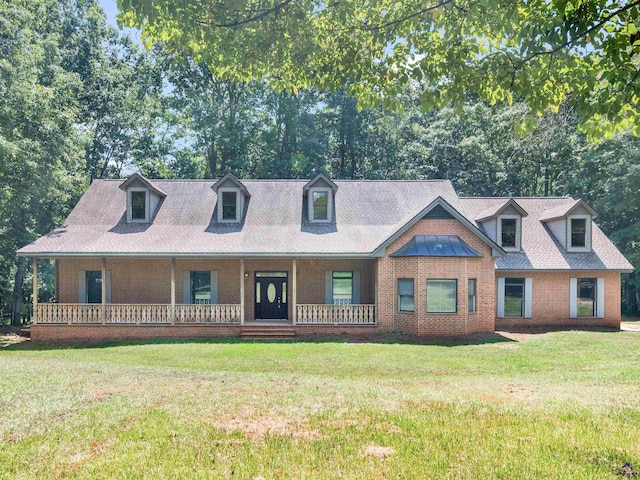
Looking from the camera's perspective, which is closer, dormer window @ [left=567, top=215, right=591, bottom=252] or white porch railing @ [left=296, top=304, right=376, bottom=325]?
white porch railing @ [left=296, top=304, right=376, bottom=325]

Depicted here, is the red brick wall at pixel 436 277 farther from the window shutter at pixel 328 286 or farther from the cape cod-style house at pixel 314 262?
the window shutter at pixel 328 286

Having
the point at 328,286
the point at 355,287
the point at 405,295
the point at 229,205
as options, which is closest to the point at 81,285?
the point at 229,205

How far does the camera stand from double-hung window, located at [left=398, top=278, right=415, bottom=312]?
663 inches

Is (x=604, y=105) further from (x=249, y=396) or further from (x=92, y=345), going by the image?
(x=92, y=345)

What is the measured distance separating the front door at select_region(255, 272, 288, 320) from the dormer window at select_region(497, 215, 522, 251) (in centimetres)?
948

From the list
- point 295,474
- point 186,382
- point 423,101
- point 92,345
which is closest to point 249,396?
point 186,382

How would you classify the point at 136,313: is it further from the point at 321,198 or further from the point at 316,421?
the point at 316,421

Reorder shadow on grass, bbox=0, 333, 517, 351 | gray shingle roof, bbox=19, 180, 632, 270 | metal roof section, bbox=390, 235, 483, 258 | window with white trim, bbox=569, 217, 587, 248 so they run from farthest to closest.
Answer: window with white trim, bbox=569, 217, 587, 248
gray shingle roof, bbox=19, 180, 632, 270
metal roof section, bbox=390, 235, 483, 258
shadow on grass, bbox=0, 333, 517, 351

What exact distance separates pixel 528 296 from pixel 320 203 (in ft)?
31.4

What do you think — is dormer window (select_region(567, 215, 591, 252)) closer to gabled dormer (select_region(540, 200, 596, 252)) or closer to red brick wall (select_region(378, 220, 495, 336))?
gabled dormer (select_region(540, 200, 596, 252))

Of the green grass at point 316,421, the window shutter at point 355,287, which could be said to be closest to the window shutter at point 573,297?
the green grass at point 316,421

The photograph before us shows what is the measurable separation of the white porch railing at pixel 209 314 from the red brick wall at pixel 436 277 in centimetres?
557

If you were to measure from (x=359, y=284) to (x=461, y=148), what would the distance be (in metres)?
20.1

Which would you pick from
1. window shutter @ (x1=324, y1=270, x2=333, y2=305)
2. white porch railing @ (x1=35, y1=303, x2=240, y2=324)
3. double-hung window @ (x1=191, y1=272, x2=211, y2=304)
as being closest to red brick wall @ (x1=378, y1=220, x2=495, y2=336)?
window shutter @ (x1=324, y1=270, x2=333, y2=305)
